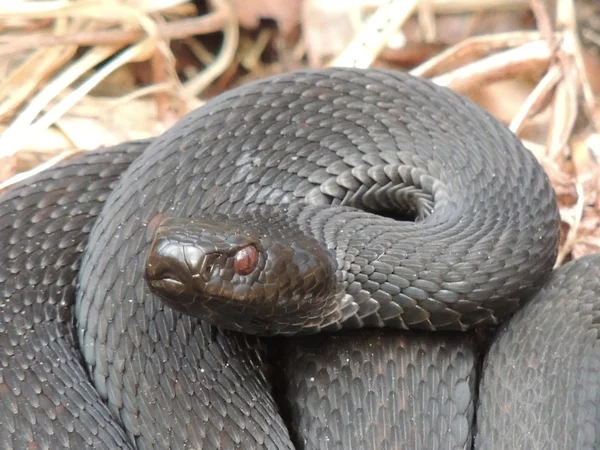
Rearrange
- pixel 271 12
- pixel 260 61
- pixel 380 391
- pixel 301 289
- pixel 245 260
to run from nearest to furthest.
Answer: pixel 245 260
pixel 301 289
pixel 380 391
pixel 271 12
pixel 260 61

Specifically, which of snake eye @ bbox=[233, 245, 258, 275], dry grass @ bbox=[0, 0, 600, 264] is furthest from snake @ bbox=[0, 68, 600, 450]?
dry grass @ bbox=[0, 0, 600, 264]

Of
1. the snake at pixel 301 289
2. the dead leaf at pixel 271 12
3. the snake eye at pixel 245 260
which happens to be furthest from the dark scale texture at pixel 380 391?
the dead leaf at pixel 271 12

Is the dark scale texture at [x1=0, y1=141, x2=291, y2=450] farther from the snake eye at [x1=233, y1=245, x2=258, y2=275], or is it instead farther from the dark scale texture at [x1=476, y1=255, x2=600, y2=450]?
the dark scale texture at [x1=476, y1=255, x2=600, y2=450]

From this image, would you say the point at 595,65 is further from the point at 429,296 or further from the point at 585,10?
the point at 429,296

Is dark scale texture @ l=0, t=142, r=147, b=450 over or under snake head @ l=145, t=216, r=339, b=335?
under

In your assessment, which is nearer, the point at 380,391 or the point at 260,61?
the point at 380,391

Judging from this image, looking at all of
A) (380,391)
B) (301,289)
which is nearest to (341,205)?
(301,289)

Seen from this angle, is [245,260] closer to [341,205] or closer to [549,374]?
[341,205]

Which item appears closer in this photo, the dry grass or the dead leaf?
the dry grass

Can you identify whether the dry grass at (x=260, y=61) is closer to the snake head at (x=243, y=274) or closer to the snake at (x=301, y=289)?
the snake at (x=301, y=289)
